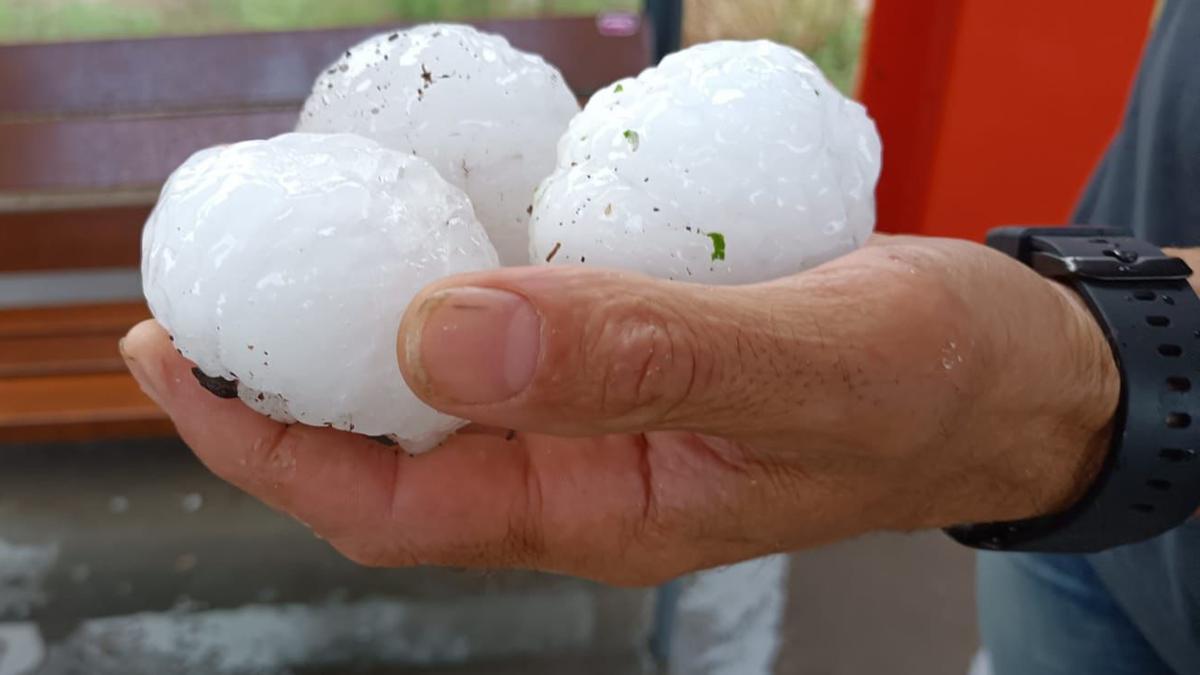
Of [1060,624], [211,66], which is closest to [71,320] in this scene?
[211,66]

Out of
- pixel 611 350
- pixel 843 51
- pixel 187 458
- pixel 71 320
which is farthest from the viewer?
pixel 843 51

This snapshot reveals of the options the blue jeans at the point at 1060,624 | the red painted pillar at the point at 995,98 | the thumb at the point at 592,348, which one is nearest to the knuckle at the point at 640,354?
the thumb at the point at 592,348

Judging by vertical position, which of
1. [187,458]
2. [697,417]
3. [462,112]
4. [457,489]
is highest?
[462,112]

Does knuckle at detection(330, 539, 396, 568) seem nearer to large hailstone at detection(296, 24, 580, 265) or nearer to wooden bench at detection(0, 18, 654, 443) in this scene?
large hailstone at detection(296, 24, 580, 265)

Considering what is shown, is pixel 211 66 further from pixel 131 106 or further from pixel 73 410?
pixel 73 410

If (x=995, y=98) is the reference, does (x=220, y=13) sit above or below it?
above

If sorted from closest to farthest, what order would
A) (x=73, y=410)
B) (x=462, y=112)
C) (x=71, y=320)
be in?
1. (x=462, y=112)
2. (x=73, y=410)
3. (x=71, y=320)

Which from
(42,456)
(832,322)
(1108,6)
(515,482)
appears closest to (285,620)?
(42,456)

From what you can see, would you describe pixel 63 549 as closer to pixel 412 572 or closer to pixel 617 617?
pixel 412 572

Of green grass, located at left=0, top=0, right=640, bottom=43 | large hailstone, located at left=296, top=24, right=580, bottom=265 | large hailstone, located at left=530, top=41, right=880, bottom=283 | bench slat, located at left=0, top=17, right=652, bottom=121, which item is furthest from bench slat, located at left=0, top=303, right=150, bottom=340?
large hailstone, located at left=530, top=41, right=880, bottom=283
